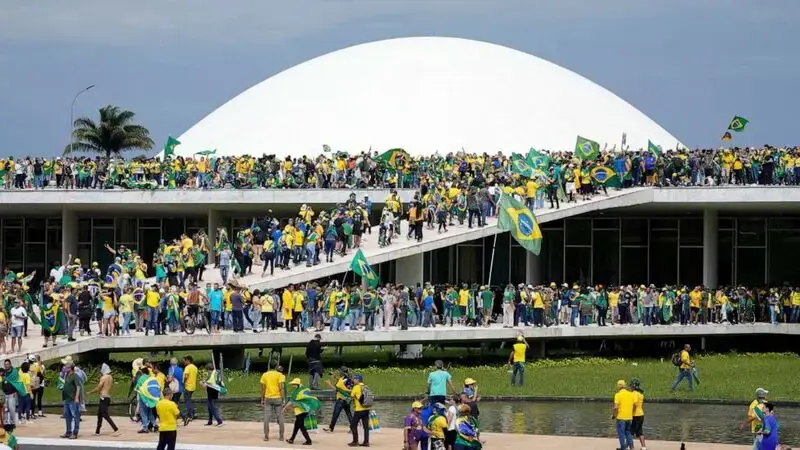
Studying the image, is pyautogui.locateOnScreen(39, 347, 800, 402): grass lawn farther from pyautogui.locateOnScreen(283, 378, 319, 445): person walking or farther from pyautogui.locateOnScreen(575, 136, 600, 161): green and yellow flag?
pyautogui.locateOnScreen(283, 378, 319, 445): person walking

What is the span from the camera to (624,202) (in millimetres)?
39469

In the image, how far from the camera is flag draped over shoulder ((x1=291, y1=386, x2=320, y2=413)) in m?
21.1

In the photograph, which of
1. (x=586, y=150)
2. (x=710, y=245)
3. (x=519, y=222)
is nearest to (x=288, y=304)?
(x=519, y=222)

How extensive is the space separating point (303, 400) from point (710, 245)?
24.2m

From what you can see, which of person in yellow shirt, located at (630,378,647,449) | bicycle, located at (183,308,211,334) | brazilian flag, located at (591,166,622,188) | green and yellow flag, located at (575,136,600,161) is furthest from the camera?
green and yellow flag, located at (575,136,600,161)

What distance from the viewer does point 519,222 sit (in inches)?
1352

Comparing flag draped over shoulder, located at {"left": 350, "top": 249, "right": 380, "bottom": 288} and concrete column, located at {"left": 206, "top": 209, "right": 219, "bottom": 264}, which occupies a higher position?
concrete column, located at {"left": 206, "top": 209, "right": 219, "bottom": 264}

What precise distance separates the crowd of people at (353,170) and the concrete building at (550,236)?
38 cm

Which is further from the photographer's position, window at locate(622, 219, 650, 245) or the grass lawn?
window at locate(622, 219, 650, 245)

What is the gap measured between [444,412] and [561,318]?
56.4 feet

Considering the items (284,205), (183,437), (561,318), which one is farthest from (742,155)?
(183,437)

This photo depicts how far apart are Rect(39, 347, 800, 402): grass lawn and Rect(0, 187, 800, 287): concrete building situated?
6286mm

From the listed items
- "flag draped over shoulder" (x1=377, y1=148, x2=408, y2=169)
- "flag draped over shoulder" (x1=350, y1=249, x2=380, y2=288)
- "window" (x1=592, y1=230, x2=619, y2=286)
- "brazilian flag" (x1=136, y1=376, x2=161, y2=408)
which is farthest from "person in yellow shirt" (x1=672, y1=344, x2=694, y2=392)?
"window" (x1=592, y1=230, x2=619, y2=286)

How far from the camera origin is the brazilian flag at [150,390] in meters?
21.4
